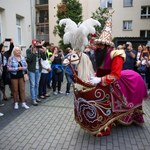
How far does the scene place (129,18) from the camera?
25766 millimetres

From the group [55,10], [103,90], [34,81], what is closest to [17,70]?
[34,81]

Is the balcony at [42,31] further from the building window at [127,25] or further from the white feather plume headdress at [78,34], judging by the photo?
the white feather plume headdress at [78,34]

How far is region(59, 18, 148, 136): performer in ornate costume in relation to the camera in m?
4.11

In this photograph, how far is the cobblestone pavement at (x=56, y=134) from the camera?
4195 millimetres

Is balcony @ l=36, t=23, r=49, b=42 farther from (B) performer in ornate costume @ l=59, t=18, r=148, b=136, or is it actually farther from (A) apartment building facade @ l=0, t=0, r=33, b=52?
(B) performer in ornate costume @ l=59, t=18, r=148, b=136

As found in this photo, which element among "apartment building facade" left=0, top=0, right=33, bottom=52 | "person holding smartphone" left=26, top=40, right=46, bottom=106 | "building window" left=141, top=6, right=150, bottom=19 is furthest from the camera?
"building window" left=141, top=6, right=150, bottom=19

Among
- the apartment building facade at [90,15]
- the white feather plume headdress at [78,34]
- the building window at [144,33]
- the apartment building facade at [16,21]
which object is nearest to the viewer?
the white feather plume headdress at [78,34]

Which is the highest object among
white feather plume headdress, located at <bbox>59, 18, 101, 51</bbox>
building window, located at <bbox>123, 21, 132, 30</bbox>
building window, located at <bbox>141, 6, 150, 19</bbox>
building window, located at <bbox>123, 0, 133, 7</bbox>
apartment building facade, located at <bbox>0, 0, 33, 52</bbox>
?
building window, located at <bbox>123, 0, 133, 7</bbox>

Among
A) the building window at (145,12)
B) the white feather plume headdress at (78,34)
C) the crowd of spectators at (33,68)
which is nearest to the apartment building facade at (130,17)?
the building window at (145,12)

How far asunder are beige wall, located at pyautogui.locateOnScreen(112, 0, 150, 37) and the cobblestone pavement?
67.7ft

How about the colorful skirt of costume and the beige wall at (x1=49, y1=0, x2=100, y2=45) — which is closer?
the colorful skirt of costume

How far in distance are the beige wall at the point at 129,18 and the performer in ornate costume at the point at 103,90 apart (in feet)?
73.0

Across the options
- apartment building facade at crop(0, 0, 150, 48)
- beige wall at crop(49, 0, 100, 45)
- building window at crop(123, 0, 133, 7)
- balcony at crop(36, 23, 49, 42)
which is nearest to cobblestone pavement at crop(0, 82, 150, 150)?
apartment building facade at crop(0, 0, 150, 48)

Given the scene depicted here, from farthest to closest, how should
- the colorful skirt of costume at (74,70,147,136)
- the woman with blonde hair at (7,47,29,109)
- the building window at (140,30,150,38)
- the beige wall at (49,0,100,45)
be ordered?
the beige wall at (49,0,100,45) < the building window at (140,30,150,38) < the woman with blonde hair at (7,47,29,109) < the colorful skirt of costume at (74,70,147,136)
